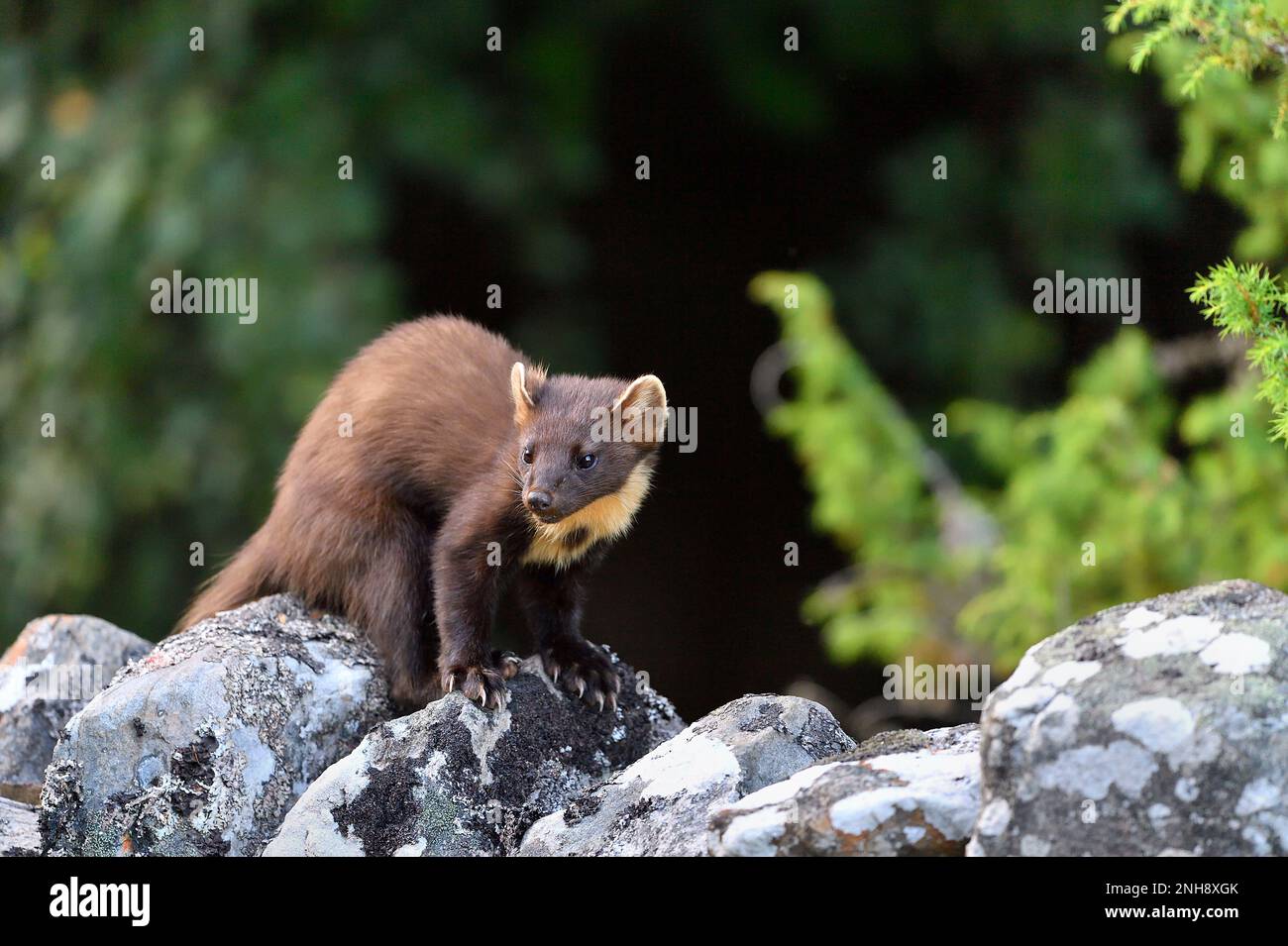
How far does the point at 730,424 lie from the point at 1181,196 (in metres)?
2.82

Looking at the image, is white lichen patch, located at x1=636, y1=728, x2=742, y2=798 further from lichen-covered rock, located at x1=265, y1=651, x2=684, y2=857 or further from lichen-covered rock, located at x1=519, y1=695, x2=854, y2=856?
lichen-covered rock, located at x1=265, y1=651, x2=684, y2=857

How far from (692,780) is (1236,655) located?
1250mm

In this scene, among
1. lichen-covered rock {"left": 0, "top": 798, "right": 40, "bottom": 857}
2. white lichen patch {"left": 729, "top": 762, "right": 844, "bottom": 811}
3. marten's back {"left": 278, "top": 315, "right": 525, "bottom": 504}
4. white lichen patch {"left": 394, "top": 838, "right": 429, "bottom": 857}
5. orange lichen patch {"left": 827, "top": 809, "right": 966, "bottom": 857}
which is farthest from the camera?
marten's back {"left": 278, "top": 315, "right": 525, "bottom": 504}

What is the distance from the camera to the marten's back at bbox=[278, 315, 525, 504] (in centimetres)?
460

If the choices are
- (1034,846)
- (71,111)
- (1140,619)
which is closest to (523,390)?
(1140,619)

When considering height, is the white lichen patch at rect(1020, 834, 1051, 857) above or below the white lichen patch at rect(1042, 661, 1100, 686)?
below

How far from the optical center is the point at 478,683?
4.13m

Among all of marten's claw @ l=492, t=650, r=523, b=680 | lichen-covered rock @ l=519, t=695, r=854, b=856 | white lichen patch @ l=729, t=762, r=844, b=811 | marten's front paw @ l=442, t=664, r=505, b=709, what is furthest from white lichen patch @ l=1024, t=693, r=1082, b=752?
marten's claw @ l=492, t=650, r=523, b=680

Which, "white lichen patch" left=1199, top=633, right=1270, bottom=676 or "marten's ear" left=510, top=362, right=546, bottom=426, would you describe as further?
"marten's ear" left=510, top=362, right=546, bottom=426

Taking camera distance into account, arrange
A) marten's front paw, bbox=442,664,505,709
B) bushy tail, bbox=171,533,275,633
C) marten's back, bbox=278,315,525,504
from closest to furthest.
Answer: marten's front paw, bbox=442,664,505,709 < marten's back, bbox=278,315,525,504 < bushy tail, bbox=171,533,275,633

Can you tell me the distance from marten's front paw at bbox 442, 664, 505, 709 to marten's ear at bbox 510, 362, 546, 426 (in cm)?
70

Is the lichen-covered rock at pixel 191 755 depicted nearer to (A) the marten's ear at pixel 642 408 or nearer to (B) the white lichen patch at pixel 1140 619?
(A) the marten's ear at pixel 642 408

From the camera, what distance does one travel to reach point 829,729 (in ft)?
12.6

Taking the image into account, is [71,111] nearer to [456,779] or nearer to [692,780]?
[456,779]
